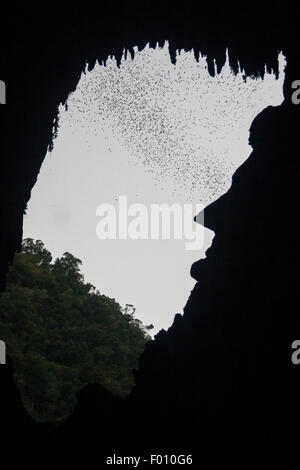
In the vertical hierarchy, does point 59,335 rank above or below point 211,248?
below

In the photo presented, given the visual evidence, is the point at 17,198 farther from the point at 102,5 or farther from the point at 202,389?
the point at 202,389

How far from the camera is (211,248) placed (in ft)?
31.7

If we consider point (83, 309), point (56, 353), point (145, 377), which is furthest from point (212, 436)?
point (83, 309)

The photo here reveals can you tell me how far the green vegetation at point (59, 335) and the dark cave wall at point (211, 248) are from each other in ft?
59.0

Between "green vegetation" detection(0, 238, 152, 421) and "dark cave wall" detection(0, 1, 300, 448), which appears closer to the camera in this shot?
"dark cave wall" detection(0, 1, 300, 448)

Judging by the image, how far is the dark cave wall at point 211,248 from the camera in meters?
7.51

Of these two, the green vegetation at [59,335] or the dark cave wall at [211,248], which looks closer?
the dark cave wall at [211,248]

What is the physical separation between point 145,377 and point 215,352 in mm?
1719

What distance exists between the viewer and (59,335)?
31.3 m

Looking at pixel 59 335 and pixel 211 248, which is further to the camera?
pixel 59 335

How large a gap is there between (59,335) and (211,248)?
78.7 ft

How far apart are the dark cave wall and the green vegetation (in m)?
18.0

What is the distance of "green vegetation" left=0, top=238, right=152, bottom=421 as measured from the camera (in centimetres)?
2625

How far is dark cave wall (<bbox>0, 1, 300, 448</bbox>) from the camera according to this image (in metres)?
7.51
